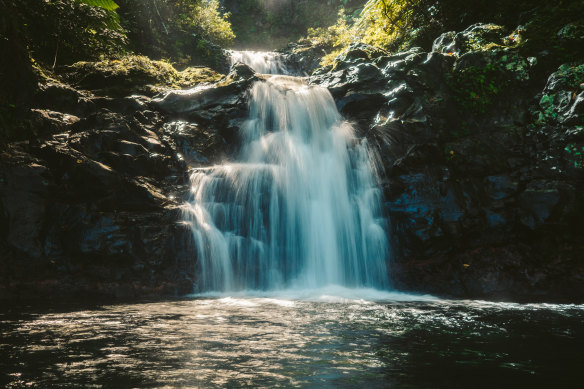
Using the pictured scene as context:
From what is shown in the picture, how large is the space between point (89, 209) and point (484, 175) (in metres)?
8.13

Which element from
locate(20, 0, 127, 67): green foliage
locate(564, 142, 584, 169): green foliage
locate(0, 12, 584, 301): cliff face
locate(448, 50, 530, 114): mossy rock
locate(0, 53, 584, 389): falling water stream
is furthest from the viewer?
locate(20, 0, 127, 67): green foliage

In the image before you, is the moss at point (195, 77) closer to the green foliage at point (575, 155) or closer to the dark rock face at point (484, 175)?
the dark rock face at point (484, 175)

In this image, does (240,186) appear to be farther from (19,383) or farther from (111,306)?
(19,383)

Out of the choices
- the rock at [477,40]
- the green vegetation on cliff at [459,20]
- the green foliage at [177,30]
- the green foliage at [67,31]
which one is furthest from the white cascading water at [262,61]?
the rock at [477,40]

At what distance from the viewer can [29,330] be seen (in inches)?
134

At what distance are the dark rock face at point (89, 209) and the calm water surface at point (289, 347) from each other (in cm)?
134

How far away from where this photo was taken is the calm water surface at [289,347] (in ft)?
7.39

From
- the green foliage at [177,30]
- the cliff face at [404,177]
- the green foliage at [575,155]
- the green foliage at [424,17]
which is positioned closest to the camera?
the cliff face at [404,177]

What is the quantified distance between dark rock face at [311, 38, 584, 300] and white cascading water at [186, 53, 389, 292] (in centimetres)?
59

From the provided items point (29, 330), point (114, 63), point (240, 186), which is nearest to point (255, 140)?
point (240, 186)

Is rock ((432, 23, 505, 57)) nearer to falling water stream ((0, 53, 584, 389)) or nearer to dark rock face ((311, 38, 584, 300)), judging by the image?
dark rock face ((311, 38, 584, 300))

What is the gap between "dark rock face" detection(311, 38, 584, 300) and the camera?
6547 mm

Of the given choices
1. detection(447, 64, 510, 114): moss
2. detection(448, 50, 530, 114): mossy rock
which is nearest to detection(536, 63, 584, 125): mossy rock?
detection(448, 50, 530, 114): mossy rock

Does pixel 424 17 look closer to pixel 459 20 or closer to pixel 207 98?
Result: pixel 459 20
